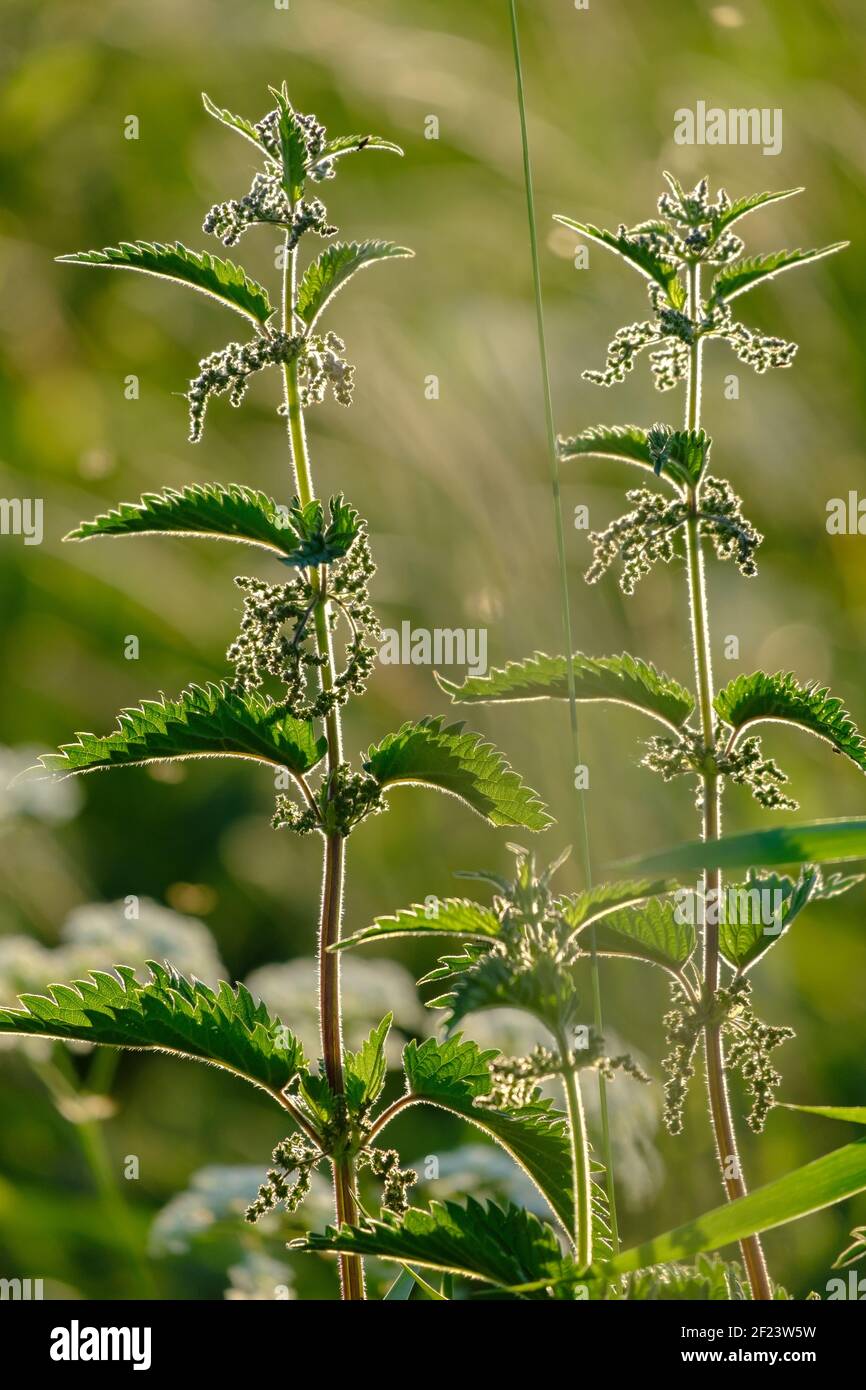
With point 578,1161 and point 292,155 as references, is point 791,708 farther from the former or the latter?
point 292,155

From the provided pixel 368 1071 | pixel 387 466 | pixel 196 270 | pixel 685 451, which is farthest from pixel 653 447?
pixel 387 466

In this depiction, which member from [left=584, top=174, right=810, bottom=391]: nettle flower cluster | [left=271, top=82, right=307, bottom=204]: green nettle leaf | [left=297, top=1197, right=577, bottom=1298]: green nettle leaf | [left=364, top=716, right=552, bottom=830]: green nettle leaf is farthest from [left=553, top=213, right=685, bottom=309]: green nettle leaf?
[left=297, top=1197, right=577, bottom=1298]: green nettle leaf

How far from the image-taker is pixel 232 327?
189cm

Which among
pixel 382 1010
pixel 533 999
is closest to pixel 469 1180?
pixel 382 1010

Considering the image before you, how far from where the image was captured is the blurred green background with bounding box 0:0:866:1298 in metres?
1.29

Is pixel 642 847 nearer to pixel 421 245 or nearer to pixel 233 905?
pixel 233 905

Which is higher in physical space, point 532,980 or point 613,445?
point 613,445

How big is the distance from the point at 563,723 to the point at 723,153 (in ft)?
3.05

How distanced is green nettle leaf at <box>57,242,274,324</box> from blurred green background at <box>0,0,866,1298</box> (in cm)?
48

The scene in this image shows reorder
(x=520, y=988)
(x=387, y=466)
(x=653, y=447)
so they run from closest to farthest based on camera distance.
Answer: (x=520, y=988) < (x=653, y=447) < (x=387, y=466)

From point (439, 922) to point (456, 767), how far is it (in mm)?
113

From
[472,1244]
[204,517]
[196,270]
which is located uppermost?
[196,270]

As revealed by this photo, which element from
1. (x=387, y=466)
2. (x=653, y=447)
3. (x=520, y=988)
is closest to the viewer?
(x=520, y=988)

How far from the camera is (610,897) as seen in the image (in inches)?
22.3
